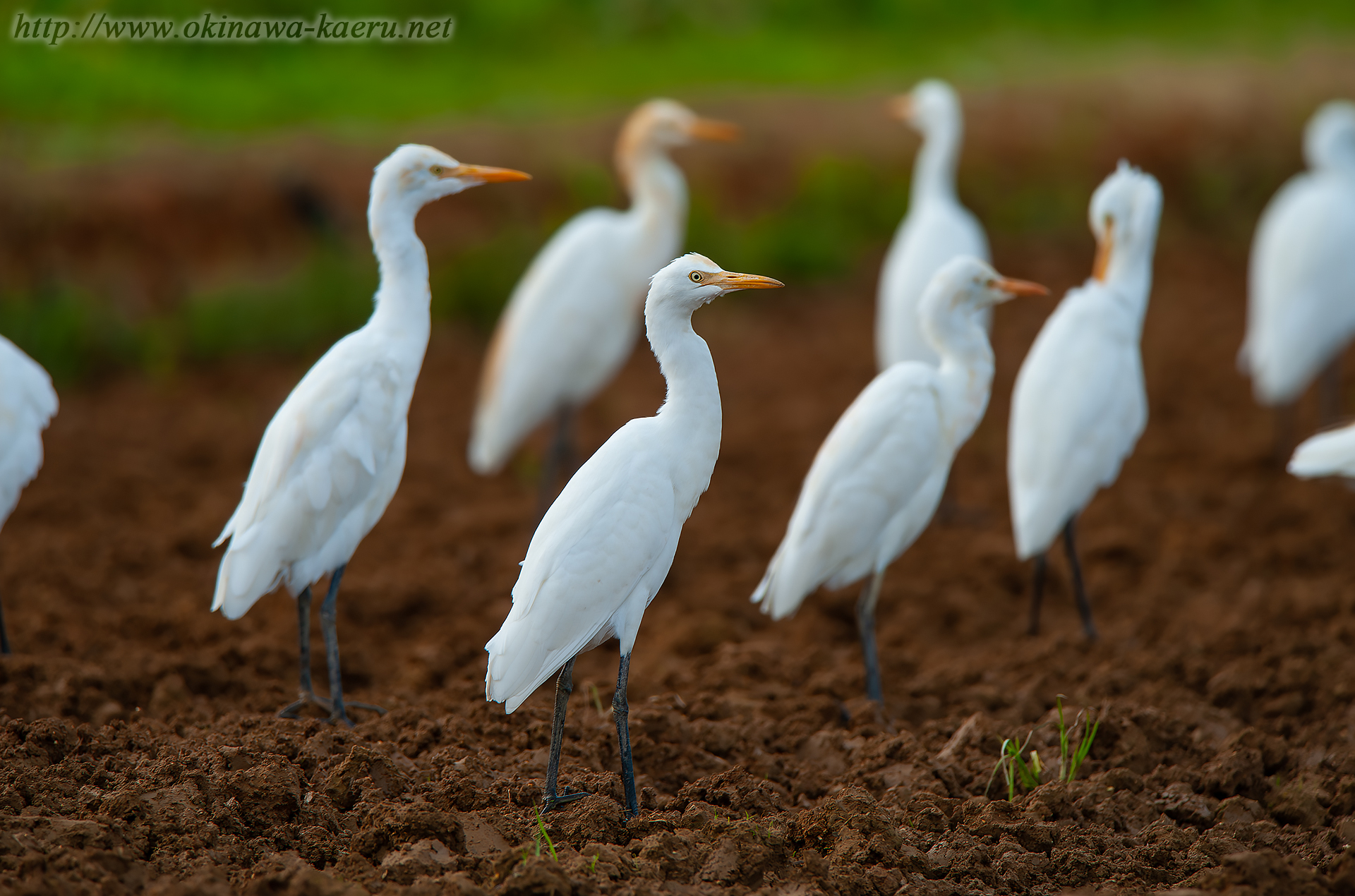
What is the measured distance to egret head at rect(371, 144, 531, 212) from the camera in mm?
5355

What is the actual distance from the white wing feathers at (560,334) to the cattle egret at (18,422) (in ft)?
10.8

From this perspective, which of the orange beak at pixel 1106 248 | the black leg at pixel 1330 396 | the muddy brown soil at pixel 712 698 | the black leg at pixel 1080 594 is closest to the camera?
the muddy brown soil at pixel 712 698

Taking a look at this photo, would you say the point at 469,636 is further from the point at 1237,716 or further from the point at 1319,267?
the point at 1319,267

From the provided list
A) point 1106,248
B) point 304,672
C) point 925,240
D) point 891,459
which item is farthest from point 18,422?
point 925,240

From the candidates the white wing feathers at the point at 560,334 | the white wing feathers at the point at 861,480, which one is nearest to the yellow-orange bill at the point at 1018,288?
the white wing feathers at the point at 861,480

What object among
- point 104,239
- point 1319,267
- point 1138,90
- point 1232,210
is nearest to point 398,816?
point 1319,267

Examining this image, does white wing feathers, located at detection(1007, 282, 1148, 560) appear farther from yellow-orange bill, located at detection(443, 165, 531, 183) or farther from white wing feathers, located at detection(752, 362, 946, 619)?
yellow-orange bill, located at detection(443, 165, 531, 183)

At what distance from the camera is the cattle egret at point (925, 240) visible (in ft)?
27.8

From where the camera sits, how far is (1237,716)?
17.6 feet

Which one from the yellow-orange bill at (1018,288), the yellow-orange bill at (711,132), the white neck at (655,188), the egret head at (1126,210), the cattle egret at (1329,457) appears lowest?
the cattle egret at (1329,457)

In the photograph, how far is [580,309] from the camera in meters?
8.49

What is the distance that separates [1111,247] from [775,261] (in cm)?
738

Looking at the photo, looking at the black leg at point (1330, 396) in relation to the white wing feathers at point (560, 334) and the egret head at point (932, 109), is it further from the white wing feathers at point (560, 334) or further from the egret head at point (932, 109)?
the white wing feathers at point (560, 334)

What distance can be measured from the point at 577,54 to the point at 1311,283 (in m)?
14.5
